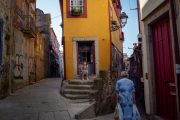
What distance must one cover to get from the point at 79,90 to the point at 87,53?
667 cm

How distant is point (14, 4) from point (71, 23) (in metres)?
3.78

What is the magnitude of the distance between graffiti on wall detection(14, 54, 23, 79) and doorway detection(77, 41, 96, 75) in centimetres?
385

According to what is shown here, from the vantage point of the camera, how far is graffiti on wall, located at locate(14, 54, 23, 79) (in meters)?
18.0

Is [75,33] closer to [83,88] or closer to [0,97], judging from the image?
[83,88]

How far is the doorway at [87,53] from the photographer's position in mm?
19755

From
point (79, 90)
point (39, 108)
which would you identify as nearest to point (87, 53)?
point (79, 90)

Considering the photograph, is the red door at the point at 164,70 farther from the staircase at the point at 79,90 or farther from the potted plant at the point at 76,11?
the potted plant at the point at 76,11

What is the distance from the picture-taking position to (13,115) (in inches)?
396

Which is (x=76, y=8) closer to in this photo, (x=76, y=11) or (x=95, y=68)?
(x=76, y=11)

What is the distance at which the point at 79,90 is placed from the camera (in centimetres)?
Answer: 1457

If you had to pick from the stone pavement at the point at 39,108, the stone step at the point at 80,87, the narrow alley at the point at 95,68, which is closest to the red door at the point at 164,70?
the narrow alley at the point at 95,68

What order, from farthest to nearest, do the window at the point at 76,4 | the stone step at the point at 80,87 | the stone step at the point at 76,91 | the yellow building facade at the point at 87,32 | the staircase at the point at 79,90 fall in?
the window at the point at 76,4, the yellow building facade at the point at 87,32, the stone step at the point at 80,87, the stone step at the point at 76,91, the staircase at the point at 79,90

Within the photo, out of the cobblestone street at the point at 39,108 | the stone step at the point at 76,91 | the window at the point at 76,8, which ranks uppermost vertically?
the window at the point at 76,8

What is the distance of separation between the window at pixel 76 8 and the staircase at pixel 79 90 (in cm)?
521
